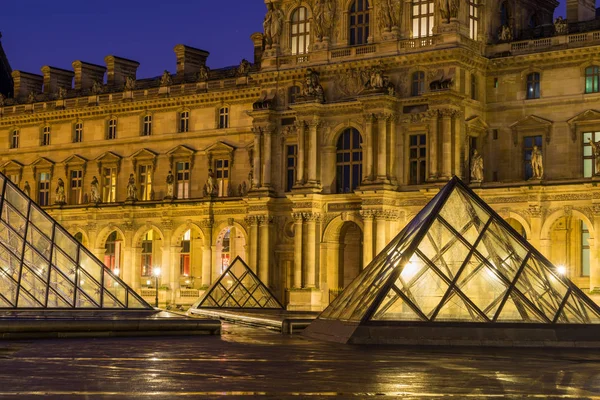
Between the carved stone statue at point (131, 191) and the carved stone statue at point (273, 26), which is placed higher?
the carved stone statue at point (273, 26)

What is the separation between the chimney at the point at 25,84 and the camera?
83.2 m

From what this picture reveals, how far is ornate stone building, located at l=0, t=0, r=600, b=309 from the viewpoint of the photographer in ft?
183

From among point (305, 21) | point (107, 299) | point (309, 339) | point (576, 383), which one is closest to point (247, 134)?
point (305, 21)

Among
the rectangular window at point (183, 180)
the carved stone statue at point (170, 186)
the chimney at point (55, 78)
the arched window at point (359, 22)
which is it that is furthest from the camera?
the chimney at point (55, 78)

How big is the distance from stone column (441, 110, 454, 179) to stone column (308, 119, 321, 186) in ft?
23.0

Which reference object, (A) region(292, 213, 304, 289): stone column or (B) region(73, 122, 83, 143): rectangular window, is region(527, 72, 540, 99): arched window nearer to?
(A) region(292, 213, 304, 289): stone column

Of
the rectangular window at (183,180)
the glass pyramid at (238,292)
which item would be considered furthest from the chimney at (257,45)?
the glass pyramid at (238,292)

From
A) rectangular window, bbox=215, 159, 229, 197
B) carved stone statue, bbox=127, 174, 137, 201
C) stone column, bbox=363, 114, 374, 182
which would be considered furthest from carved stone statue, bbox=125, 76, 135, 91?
stone column, bbox=363, 114, 374, 182

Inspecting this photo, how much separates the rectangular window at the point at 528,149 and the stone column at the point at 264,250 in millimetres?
13339

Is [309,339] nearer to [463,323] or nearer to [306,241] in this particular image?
[463,323]

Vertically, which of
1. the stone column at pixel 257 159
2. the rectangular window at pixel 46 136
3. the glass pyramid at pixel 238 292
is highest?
the rectangular window at pixel 46 136

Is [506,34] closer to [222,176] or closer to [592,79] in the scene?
[592,79]

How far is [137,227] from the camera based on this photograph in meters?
71.9

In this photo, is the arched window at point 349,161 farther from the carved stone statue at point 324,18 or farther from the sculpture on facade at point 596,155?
the sculpture on facade at point 596,155
